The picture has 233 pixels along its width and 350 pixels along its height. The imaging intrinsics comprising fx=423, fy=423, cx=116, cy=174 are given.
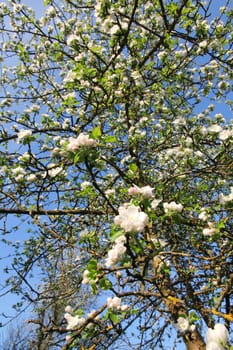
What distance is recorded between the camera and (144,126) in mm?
4875

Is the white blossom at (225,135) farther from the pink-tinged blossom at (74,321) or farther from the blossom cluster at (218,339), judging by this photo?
the blossom cluster at (218,339)

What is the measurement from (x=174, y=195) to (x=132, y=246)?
7.02 feet

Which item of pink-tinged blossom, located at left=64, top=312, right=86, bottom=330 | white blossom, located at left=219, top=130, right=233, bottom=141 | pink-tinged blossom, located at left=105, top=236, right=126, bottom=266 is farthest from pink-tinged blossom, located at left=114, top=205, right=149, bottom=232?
white blossom, located at left=219, top=130, right=233, bottom=141

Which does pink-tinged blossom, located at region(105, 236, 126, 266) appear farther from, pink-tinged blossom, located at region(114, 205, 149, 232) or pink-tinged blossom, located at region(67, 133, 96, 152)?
pink-tinged blossom, located at region(67, 133, 96, 152)

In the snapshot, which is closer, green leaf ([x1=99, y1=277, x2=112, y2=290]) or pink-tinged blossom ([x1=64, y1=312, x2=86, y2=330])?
green leaf ([x1=99, y1=277, x2=112, y2=290])

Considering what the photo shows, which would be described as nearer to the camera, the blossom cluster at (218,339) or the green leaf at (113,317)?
the blossom cluster at (218,339)

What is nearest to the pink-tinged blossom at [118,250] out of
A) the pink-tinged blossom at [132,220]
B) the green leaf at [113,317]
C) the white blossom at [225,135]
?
the pink-tinged blossom at [132,220]

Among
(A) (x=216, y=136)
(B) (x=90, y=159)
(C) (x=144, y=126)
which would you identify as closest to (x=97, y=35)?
(C) (x=144, y=126)

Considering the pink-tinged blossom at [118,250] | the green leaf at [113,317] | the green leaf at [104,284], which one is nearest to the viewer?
the pink-tinged blossom at [118,250]

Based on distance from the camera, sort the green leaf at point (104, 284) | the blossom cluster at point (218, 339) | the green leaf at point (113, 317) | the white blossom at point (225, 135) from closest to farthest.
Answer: the blossom cluster at point (218, 339)
the green leaf at point (104, 284)
the green leaf at point (113, 317)
the white blossom at point (225, 135)

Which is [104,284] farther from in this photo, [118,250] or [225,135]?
[225,135]

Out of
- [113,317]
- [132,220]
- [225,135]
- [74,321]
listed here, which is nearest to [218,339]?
[132,220]

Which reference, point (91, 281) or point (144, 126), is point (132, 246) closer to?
point (91, 281)

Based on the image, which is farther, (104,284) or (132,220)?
(104,284)
